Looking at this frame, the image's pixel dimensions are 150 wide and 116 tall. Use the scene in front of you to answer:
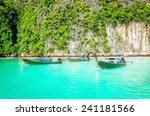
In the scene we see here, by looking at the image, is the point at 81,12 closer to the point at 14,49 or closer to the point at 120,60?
the point at 14,49

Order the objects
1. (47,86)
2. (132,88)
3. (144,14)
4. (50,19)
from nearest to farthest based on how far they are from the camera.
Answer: (132,88) < (47,86) < (144,14) < (50,19)

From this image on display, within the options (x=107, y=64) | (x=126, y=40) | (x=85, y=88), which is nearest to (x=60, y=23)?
(x=126, y=40)

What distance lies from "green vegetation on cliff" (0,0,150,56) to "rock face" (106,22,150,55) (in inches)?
14.3

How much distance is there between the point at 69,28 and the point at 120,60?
11546 mm

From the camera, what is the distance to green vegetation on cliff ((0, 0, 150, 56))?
90.8 feet

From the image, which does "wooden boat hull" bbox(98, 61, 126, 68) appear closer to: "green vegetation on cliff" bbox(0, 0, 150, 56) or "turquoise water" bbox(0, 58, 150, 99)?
"turquoise water" bbox(0, 58, 150, 99)

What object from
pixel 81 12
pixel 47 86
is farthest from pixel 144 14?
pixel 47 86

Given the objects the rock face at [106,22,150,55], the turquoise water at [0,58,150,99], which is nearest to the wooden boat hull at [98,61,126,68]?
the turquoise water at [0,58,150,99]

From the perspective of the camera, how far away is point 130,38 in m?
27.3

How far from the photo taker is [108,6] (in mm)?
28422

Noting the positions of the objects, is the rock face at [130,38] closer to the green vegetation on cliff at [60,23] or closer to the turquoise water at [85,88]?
the green vegetation on cliff at [60,23]

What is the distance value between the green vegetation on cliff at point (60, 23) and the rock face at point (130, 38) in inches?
14.3

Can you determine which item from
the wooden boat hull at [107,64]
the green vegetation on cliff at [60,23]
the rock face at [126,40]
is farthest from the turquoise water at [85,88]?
the green vegetation on cliff at [60,23]

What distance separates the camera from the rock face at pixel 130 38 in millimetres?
27125
